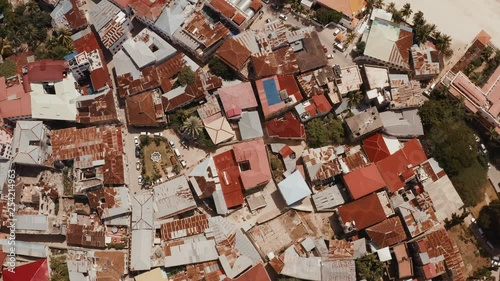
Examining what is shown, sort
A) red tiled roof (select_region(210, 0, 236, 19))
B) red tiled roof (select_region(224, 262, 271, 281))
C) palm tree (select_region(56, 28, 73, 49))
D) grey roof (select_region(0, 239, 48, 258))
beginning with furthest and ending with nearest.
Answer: palm tree (select_region(56, 28, 73, 49))
red tiled roof (select_region(210, 0, 236, 19))
grey roof (select_region(0, 239, 48, 258))
red tiled roof (select_region(224, 262, 271, 281))

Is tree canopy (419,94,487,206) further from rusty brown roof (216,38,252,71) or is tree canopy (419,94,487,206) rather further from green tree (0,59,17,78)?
green tree (0,59,17,78)

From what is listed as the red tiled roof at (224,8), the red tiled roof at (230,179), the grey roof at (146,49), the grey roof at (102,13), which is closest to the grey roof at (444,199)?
the red tiled roof at (230,179)

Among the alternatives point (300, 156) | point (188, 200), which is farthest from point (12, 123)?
point (300, 156)

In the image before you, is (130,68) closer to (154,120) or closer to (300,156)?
(154,120)

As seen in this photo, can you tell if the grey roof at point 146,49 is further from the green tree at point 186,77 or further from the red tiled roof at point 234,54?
the red tiled roof at point 234,54

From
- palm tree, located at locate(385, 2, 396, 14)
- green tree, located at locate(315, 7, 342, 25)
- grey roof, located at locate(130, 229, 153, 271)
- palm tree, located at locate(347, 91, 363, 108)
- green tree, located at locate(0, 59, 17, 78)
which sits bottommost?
grey roof, located at locate(130, 229, 153, 271)

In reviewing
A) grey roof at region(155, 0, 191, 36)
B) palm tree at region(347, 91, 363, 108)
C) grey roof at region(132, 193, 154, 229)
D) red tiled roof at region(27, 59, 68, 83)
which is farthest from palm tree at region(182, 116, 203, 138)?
palm tree at region(347, 91, 363, 108)
